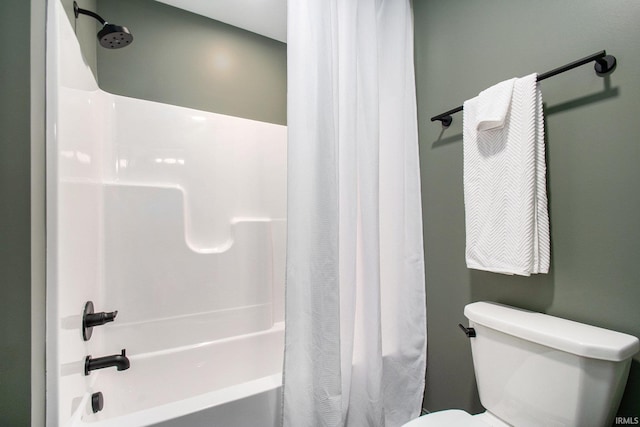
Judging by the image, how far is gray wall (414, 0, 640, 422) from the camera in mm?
956

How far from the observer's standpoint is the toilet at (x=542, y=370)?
86 cm

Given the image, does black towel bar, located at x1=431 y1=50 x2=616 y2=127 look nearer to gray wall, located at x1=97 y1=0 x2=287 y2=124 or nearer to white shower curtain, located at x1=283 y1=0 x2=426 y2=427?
white shower curtain, located at x1=283 y1=0 x2=426 y2=427

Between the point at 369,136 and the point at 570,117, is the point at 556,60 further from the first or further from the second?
the point at 369,136

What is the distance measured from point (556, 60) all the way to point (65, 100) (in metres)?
1.76

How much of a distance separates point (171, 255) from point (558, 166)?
197cm

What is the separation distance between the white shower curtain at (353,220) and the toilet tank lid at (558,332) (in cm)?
43

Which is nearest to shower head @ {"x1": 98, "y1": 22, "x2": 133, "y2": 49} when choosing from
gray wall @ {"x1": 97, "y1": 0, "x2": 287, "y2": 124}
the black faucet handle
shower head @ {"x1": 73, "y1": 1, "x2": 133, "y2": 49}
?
shower head @ {"x1": 73, "y1": 1, "x2": 133, "y2": 49}

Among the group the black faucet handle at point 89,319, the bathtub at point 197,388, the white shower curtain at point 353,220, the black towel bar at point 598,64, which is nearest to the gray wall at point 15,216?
the bathtub at point 197,388

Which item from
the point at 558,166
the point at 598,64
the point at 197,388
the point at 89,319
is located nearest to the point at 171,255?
the point at 89,319

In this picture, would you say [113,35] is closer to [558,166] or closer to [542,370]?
[558,166]

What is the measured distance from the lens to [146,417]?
103cm

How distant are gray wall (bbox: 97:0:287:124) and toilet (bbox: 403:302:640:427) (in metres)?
1.89

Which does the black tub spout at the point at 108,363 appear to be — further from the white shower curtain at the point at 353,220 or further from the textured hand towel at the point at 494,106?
the textured hand towel at the point at 494,106

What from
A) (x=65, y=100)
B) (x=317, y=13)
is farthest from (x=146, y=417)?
(x=317, y=13)
